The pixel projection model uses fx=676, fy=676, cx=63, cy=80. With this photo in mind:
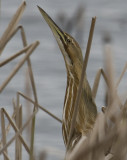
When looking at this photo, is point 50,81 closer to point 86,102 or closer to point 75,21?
point 75,21

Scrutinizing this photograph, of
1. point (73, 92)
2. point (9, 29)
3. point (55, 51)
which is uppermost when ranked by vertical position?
point (9, 29)

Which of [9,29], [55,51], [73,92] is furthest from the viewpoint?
[55,51]

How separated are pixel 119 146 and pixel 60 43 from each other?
1076mm

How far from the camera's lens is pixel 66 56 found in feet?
11.8

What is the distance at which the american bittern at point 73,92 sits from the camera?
3.51 metres

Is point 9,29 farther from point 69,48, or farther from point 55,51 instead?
point 55,51

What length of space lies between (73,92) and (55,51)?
4.27m

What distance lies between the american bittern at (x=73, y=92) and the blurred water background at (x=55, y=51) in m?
1.70

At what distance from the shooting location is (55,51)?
7.86 metres

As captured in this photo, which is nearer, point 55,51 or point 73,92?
point 73,92

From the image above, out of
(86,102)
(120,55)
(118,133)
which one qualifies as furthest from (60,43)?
(120,55)

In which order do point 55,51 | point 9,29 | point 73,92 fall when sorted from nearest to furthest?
1. point 9,29
2. point 73,92
3. point 55,51

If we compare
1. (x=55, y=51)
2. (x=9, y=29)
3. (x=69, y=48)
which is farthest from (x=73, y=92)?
(x=55, y=51)

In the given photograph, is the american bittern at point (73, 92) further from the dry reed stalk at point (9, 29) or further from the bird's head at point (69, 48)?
the dry reed stalk at point (9, 29)
